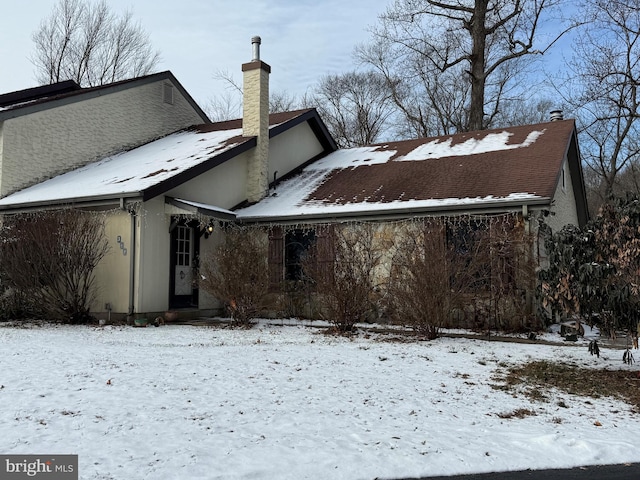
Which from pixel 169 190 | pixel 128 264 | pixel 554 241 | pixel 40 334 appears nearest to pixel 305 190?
pixel 169 190

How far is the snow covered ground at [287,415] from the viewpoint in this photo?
12.2 ft

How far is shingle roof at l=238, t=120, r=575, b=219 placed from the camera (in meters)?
11.4

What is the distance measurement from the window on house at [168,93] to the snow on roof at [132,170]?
1.99 meters

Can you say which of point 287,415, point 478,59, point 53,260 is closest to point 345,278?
point 287,415

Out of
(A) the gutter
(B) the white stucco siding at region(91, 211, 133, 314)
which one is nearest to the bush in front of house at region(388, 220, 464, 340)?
(A) the gutter

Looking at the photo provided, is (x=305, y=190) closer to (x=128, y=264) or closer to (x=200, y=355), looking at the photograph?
(x=128, y=264)

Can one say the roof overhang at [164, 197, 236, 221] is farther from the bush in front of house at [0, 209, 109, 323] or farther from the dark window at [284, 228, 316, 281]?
the dark window at [284, 228, 316, 281]

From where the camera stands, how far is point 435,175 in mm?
13195

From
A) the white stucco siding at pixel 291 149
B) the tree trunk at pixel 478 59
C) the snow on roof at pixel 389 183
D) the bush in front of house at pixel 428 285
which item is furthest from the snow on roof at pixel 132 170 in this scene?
the tree trunk at pixel 478 59

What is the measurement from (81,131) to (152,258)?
5.98 metres

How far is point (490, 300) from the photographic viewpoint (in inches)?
409

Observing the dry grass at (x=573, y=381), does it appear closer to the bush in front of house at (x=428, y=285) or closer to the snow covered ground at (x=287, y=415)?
the snow covered ground at (x=287, y=415)

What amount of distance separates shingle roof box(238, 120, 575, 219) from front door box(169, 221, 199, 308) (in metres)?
1.48

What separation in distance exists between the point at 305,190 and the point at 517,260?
6.05 metres
